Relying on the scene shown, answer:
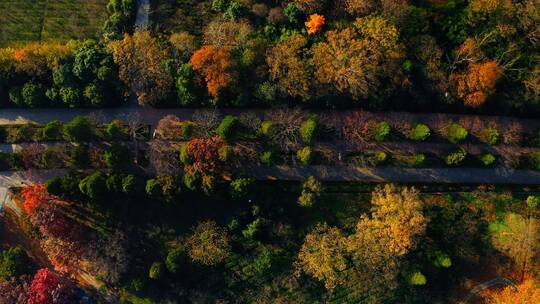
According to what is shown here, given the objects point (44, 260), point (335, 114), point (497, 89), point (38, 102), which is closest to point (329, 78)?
point (335, 114)

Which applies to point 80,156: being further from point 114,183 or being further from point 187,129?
point 187,129

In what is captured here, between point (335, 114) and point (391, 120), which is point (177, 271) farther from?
point (391, 120)

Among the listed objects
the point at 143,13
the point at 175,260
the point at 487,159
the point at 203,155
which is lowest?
the point at 175,260

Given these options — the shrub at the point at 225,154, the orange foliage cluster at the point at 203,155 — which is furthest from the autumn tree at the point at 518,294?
the orange foliage cluster at the point at 203,155

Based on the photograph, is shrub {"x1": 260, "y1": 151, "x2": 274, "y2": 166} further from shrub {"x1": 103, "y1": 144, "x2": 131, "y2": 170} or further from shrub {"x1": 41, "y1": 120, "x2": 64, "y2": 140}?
shrub {"x1": 41, "y1": 120, "x2": 64, "y2": 140}

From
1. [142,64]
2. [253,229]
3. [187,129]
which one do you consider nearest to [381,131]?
[253,229]

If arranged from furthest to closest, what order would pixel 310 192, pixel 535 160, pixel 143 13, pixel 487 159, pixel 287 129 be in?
pixel 143 13
pixel 535 160
pixel 487 159
pixel 287 129
pixel 310 192

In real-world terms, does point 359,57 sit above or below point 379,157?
above
